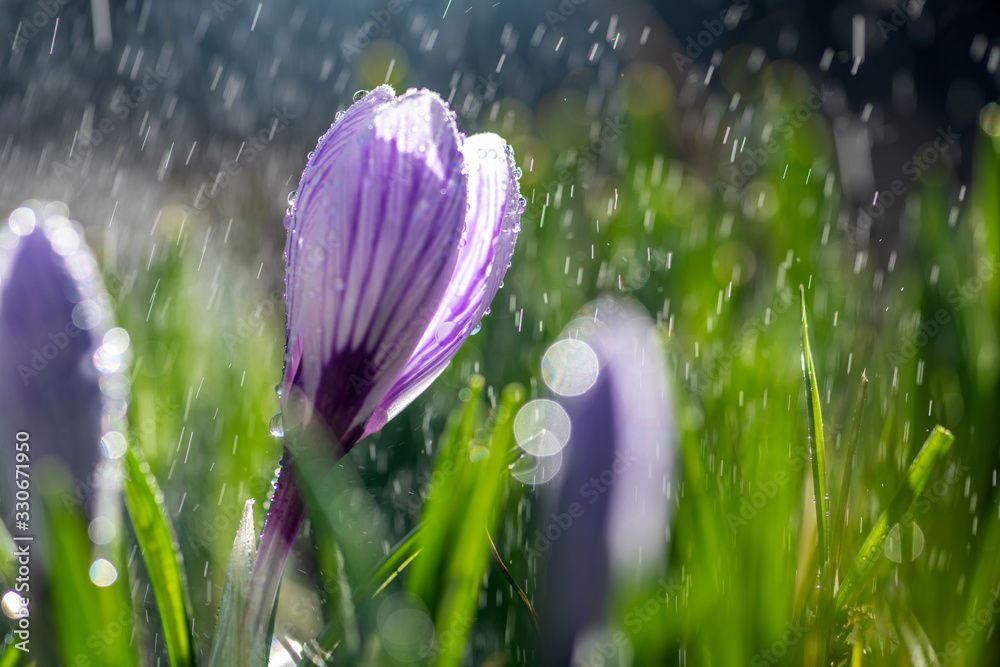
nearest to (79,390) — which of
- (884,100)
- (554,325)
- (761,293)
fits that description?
(554,325)

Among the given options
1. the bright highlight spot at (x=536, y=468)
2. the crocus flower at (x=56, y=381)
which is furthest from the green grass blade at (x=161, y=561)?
the bright highlight spot at (x=536, y=468)

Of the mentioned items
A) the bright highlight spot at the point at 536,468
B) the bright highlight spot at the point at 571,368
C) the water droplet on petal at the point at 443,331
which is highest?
the water droplet on petal at the point at 443,331

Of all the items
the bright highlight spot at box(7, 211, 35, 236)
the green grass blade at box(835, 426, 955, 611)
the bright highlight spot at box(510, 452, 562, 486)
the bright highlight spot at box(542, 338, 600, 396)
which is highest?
the bright highlight spot at box(7, 211, 35, 236)

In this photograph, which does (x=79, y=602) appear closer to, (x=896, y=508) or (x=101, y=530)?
(x=101, y=530)

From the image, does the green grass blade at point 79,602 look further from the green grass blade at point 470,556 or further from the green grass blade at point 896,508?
the green grass blade at point 896,508

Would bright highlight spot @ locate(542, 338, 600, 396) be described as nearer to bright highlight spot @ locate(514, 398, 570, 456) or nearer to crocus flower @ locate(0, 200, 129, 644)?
bright highlight spot @ locate(514, 398, 570, 456)

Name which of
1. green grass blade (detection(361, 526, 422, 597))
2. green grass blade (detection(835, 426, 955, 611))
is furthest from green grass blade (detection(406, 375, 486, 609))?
green grass blade (detection(835, 426, 955, 611))

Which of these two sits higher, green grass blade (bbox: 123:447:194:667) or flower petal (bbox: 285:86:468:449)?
flower petal (bbox: 285:86:468:449)

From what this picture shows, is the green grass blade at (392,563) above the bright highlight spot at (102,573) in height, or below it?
below

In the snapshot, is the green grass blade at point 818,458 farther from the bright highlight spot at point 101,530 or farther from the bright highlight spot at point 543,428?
the bright highlight spot at point 101,530
